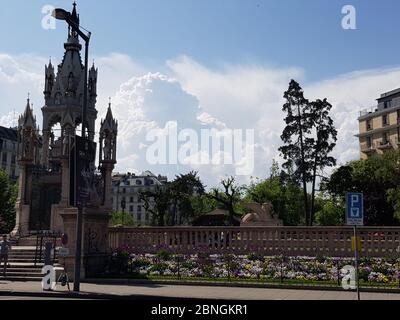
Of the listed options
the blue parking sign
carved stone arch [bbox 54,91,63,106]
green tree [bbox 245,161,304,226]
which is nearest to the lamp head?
the blue parking sign

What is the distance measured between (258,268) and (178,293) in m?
5.82

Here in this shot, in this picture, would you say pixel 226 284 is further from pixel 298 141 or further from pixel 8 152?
pixel 8 152

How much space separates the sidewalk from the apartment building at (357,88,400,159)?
73091 mm

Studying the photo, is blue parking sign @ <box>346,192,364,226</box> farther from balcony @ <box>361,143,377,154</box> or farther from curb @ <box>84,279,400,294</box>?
balcony @ <box>361,143,377,154</box>

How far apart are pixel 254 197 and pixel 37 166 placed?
3794 centimetres

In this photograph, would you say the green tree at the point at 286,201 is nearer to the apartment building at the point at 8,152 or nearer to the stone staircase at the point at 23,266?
the stone staircase at the point at 23,266

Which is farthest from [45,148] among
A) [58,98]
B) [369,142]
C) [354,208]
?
[369,142]

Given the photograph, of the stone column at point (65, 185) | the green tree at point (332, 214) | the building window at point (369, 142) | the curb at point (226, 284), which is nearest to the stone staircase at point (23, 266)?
the curb at point (226, 284)

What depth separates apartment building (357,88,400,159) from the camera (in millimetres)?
89062

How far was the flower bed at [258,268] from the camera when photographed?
21734 mm

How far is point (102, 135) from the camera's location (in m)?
34.4

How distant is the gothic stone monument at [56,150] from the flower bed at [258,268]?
2999mm

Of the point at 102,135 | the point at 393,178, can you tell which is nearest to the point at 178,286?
the point at 102,135
